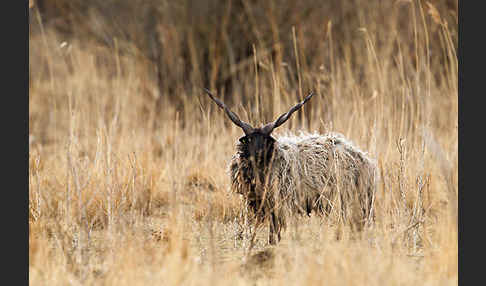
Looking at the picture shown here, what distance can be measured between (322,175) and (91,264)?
80.4 inches

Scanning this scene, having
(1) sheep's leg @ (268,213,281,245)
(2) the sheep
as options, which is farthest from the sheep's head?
(1) sheep's leg @ (268,213,281,245)

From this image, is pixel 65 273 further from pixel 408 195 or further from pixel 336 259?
pixel 408 195

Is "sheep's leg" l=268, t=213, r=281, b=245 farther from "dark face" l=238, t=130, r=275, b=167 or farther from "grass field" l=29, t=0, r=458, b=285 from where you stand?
"dark face" l=238, t=130, r=275, b=167

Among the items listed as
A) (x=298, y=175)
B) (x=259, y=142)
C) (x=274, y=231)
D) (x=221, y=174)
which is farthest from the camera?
(x=221, y=174)

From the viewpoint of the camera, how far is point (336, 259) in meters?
3.62

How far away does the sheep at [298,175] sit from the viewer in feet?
15.2

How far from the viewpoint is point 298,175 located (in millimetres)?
4926

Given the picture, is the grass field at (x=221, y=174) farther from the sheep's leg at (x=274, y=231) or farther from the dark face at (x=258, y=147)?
the dark face at (x=258, y=147)

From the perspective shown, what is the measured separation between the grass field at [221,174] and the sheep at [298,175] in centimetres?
15

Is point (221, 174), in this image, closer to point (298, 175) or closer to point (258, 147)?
point (298, 175)

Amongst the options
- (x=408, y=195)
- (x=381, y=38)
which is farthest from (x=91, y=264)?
(x=381, y=38)

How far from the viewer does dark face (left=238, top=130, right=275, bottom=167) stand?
4562 millimetres

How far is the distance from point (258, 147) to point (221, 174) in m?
1.58

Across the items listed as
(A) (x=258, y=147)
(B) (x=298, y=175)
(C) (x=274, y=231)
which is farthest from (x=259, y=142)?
(C) (x=274, y=231)
